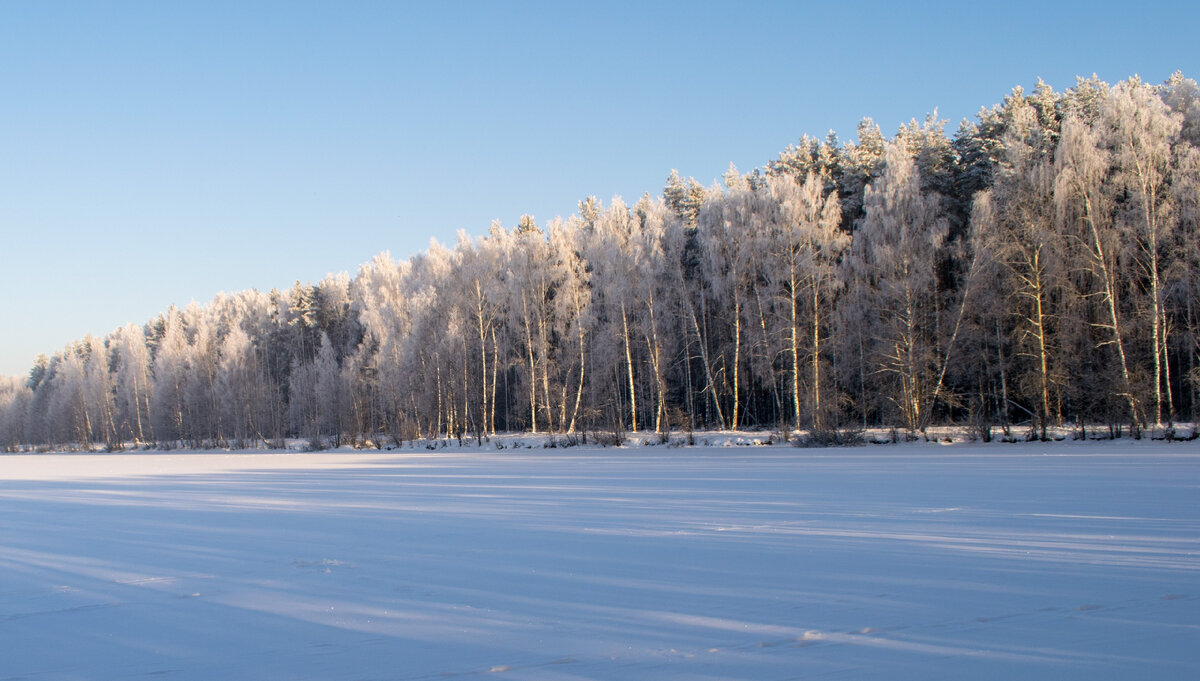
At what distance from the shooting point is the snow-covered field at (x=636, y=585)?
165 inches

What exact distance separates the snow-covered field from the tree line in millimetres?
13488

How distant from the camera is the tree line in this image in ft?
75.7

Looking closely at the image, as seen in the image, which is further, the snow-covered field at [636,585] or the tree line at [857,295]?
the tree line at [857,295]

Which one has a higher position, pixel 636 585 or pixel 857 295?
pixel 857 295

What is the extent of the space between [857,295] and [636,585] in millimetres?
24678

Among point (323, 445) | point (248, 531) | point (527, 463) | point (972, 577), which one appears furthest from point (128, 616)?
point (323, 445)

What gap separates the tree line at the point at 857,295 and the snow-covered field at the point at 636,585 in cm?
1349

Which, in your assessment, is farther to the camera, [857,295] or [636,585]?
[857,295]

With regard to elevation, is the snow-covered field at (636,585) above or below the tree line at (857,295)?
below

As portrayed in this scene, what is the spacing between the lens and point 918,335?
85.0 ft

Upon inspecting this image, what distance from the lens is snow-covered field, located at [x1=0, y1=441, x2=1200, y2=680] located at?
4.19 m

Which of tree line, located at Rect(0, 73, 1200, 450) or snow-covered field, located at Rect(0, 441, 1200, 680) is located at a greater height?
tree line, located at Rect(0, 73, 1200, 450)

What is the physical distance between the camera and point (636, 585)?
5832 mm

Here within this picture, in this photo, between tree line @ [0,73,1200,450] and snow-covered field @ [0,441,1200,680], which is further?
tree line @ [0,73,1200,450]
